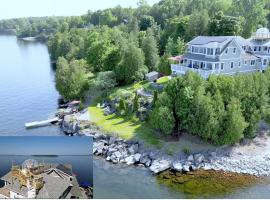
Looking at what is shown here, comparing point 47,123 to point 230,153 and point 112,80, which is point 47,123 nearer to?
point 112,80

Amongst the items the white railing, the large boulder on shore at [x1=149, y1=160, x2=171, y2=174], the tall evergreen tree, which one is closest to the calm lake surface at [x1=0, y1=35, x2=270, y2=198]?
the large boulder on shore at [x1=149, y1=160, x2=171, y2=174]

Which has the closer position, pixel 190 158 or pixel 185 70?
pixel 190 158

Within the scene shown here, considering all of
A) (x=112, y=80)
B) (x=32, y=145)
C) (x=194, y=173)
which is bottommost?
(x=194, y=173)

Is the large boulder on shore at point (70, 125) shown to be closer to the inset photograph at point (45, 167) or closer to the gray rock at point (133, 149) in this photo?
the gray rock at point (133, 149)

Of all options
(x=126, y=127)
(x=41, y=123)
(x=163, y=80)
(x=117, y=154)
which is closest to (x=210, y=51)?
(x=163, y=80)

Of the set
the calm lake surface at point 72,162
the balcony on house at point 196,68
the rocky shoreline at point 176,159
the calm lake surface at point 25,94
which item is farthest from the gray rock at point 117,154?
A: the calm lake surface at point 72,162

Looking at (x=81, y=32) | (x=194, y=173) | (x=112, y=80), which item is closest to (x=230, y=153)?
(x=194, y=173)

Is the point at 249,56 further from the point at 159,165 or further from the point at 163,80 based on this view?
the point at 159,165
